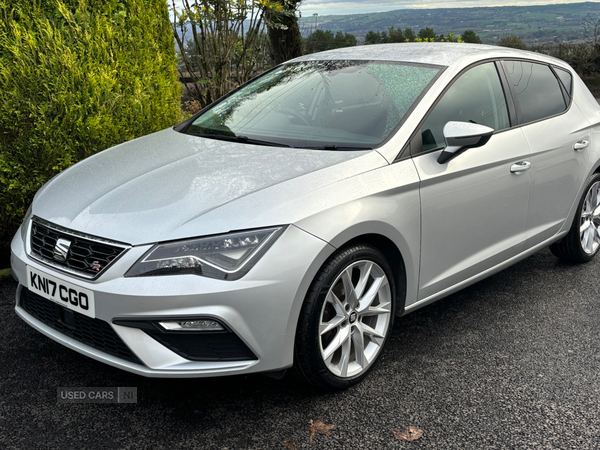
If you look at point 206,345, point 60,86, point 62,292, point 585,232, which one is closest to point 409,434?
point 206,345

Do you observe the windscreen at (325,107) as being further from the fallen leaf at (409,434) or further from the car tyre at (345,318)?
the fallen leaf at (409,434)

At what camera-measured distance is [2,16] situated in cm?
402

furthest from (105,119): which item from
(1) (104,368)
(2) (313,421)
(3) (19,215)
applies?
(2) (313,421)

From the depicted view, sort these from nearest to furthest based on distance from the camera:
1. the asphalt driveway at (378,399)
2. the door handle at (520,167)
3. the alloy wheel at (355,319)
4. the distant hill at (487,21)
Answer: the asphalt driveway at (378,399), the alloy wheel at (355,319), the door handle at (520,167), the distant hill at (487,21)

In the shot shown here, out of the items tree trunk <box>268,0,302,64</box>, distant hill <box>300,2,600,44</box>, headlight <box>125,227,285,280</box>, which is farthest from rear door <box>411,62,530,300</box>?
distant hill <box>300,2,600,44</box>

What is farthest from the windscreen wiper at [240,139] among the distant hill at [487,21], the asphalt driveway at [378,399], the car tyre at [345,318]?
the distant hill at [487,21]

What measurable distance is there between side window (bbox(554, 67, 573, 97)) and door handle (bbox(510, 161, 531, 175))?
108 centimetres

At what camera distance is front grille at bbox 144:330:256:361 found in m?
2.28

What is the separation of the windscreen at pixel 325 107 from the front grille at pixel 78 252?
1109mm

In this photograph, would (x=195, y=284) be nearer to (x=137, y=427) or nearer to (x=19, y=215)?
Answer: (x=137, y=427)

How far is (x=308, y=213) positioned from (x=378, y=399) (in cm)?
99

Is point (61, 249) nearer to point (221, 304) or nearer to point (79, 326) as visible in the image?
point (79, 326)

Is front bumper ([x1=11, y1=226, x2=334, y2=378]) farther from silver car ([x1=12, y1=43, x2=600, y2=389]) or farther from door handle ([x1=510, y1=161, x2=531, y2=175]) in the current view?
door handle ([x1=510, y1=161, x2=531, y2=175])

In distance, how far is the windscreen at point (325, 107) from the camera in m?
3.05
